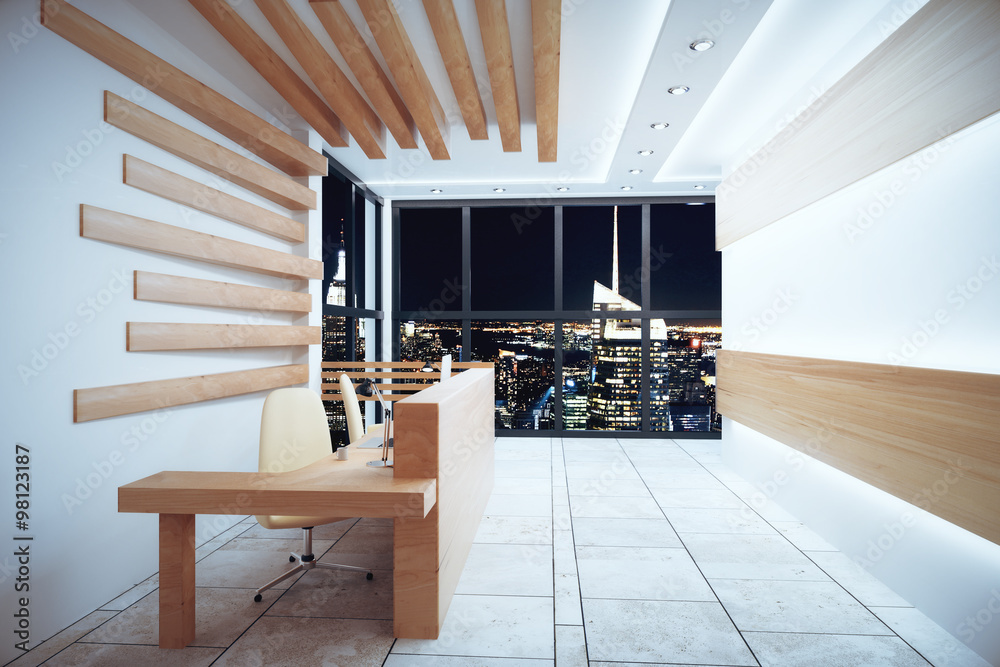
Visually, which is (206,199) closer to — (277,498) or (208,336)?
(208,336)

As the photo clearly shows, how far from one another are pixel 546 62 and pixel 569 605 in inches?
112

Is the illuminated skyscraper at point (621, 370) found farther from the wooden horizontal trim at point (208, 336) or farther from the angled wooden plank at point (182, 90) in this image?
the angled wooden plank at point (182, 90)

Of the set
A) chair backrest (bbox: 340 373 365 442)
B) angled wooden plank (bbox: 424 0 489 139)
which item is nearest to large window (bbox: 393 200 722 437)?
angled wooden plank (bbox: 424 0 489 139)

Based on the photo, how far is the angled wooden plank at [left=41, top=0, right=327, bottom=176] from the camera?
2316 millimetres

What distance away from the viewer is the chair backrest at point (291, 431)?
2.69 m

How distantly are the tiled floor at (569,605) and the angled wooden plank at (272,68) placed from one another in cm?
278

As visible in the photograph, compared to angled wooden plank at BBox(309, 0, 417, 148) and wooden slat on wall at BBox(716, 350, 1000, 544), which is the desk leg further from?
wooden slat on wall at BBox(716, 350, 1000, 544)

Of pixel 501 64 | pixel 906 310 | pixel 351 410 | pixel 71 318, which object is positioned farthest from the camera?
pixel 351 410

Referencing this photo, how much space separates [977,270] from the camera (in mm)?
2154

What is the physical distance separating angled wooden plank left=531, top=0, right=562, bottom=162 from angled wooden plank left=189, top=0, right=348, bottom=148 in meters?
1.49

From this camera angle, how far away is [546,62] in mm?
3016

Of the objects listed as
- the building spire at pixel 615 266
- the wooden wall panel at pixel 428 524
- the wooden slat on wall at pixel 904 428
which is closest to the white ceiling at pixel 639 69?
the building spire at pixel 615 266

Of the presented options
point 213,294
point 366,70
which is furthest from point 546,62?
point 213,294

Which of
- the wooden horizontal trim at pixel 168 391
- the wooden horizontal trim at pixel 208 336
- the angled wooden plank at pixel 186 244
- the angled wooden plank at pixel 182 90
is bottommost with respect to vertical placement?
the wooden horizontal trim at pixel 168 391
